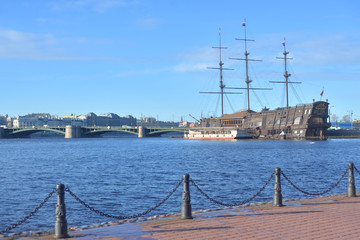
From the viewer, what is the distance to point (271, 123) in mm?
114125

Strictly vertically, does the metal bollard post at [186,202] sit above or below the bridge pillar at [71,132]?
below

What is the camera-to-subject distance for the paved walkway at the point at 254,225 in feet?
31.4

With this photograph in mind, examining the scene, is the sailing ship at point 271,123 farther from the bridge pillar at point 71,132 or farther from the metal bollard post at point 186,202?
the metal bollard post at point 186,202

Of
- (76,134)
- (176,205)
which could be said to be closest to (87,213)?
(176,205)

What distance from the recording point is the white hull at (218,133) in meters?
125

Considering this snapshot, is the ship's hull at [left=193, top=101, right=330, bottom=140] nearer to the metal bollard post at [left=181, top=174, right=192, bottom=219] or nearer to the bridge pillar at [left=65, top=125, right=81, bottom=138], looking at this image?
the bridge pillar at [left=65, top=125, right=81, bottom=138]

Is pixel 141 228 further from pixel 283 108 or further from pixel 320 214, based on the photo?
pixel 283 108

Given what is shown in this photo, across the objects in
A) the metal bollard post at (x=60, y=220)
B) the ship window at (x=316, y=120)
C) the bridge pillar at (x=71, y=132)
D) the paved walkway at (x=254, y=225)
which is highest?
the ship window at (x=316, y=120)

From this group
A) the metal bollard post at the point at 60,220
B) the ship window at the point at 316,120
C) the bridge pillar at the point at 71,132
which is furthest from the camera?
the bridge pillar at the point at 71,132

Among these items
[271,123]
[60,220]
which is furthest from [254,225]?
[271,123]

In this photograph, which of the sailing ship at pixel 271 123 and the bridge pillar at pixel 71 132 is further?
the bridge pillar at pixel 71 132

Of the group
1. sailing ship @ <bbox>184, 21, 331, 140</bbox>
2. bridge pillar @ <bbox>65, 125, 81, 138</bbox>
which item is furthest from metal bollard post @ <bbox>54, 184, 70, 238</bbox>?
bridge pillar @ <bbox>65, 125, 81, 138</bbox>

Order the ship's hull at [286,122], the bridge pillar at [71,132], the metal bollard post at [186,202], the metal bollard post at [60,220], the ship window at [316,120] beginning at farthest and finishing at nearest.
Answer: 1. the bridge pillar at [71,132]
2. the ship window at [316,120]
3. the ship's hull at [286,122]
4. the metal bollard post at [186,202]
5. the metal bollard post at [60,220]

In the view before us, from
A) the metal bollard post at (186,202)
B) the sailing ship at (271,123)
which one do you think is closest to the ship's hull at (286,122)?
the sailing ship at (271,123)
